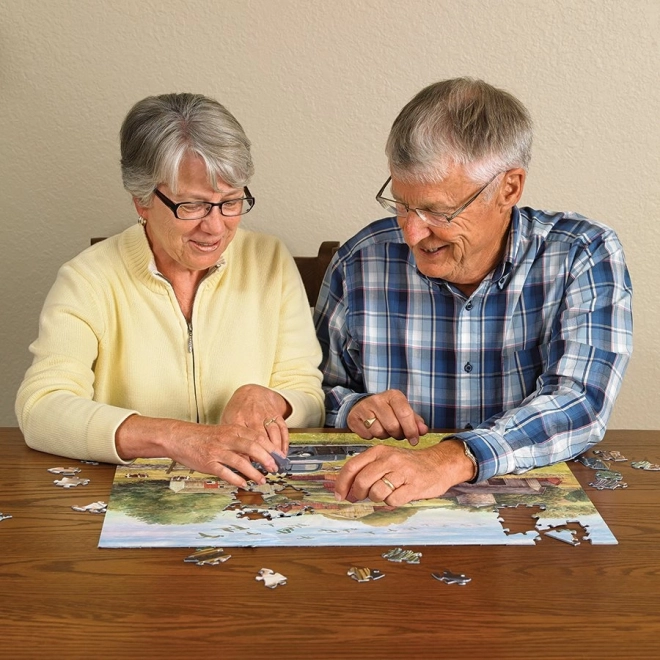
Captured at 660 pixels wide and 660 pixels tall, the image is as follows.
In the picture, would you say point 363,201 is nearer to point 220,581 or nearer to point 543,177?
point 543,177

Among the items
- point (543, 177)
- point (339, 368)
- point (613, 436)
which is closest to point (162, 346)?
point (339, 368)

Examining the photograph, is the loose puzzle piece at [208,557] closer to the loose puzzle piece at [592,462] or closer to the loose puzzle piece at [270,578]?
the loose puzzle piece at [270,578]

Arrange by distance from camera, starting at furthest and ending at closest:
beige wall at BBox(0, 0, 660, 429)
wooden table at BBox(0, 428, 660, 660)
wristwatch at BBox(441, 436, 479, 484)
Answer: beige wall at BBox(0, 0, 660, 429) → wristwatch at BBox(441, 436, 479, 484) → wooden table at BBox(0, 428, 660, 660)

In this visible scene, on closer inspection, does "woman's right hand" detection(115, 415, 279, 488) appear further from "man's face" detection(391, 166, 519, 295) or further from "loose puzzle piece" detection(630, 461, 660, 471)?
"loose puzzle piece" detection(630, 461, 660, 471)

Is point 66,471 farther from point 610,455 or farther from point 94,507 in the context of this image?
point 610,455

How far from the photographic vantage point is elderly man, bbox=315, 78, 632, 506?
92.0 inches

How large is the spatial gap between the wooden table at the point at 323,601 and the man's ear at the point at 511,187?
2.98 feet

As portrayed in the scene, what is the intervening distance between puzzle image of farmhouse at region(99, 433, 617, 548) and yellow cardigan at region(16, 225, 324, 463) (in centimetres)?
42

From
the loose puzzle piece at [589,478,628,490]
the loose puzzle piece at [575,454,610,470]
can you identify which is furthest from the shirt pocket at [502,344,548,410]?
the loose puzzle piece at [589,478,628,490]

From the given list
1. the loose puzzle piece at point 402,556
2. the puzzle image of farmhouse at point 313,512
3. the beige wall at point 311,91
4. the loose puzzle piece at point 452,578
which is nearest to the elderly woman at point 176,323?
the puzzle image of farmhouse at point 313,512

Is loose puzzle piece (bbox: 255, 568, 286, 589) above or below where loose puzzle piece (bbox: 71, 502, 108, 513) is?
above

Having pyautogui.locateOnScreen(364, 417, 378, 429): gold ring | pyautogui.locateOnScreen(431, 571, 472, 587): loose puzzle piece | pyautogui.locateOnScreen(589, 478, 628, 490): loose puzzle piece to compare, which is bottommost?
pyautogui.locateOnScreen(589, 478, 628, 490): loose puzzle piece

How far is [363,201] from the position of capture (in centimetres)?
383

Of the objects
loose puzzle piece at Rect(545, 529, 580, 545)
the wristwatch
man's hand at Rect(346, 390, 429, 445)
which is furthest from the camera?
man's hand at Rect(346, 390, 429, 445)
